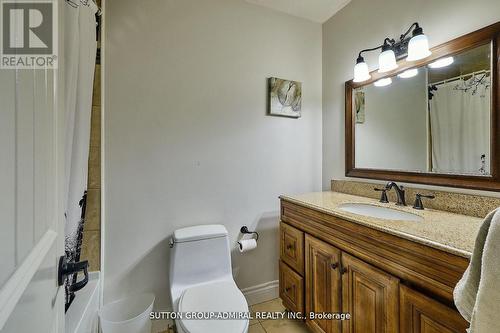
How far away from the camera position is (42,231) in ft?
1.51

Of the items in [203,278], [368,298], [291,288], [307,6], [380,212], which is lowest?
[291,288]

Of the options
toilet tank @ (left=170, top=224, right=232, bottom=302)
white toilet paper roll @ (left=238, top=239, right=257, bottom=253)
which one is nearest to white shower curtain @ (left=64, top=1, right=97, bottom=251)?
toilet tank @ (left=170, top=224, right=232, bottom=302)

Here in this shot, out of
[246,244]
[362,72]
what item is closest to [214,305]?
[246,244]

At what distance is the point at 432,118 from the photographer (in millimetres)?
1313

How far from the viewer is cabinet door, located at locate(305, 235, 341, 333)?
1189 millimetres

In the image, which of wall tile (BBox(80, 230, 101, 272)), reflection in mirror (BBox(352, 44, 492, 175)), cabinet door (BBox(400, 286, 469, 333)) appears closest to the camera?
cabinet door (BBox(400, 286, 469, 333))

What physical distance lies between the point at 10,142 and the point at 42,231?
0.22 metres

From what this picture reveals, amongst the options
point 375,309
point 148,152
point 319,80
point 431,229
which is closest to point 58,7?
point 148,152

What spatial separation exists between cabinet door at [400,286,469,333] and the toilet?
2.25ft

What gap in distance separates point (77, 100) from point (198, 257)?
3.57 feet

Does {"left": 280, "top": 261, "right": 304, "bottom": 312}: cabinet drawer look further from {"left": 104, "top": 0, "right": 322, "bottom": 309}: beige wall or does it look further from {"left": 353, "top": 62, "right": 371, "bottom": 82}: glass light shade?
{"left": 353, "top": 62, "right": 371, "bottom": 82}: glass light shade

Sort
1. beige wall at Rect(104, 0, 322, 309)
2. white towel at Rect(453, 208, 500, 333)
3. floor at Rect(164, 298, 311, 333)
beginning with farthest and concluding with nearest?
1. floor at Rect(164, 298, 311, 333)
2. beige wall at Rect(104, 0, 322, 309)
3. white towel at Rect(453, 208, 500, 333)

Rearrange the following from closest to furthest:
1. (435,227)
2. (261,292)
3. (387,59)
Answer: (435,227) < (387,59) < (261,292)

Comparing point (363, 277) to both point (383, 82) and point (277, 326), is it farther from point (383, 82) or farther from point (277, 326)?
point (383, 82)
